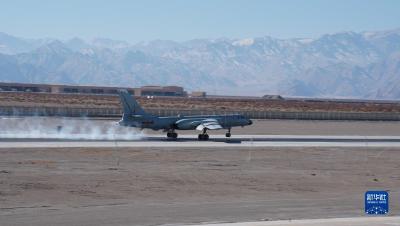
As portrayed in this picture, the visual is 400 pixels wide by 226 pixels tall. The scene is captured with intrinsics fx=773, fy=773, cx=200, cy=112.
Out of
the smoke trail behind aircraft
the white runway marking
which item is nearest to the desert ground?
the white runway marking

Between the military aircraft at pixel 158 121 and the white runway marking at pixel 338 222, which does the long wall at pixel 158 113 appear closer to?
the military aircraft at pixel 158 121

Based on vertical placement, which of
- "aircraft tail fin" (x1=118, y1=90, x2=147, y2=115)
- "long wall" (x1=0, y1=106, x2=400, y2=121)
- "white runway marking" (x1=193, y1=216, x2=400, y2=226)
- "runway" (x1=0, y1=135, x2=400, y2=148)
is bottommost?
"white runway marking" (x1=193, y1=216, x2=400, y2=226)

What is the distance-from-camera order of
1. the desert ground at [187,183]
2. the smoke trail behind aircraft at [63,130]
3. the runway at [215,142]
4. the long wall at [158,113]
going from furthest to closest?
the long wall at [158,113] → the smoke trail behind aircraft at [63,130] → the runway at [215,142] → the desert ground at [187,183]

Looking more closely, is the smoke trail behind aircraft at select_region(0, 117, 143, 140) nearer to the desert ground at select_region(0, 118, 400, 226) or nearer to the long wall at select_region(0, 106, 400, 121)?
the desert ground at select_region(0, 118, 400, 226)

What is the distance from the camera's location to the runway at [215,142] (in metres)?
57.3

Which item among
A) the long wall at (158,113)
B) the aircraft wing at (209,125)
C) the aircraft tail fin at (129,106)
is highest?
the aircraft tail fin at (129,106)

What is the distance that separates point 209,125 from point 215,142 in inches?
138

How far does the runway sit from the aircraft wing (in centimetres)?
113

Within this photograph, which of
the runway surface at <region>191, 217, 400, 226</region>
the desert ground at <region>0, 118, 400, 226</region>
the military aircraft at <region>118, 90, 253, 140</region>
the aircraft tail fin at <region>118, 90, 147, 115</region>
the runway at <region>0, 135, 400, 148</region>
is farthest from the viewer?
the aircraft tail fin at <region>118, 90, 147, 115</region>

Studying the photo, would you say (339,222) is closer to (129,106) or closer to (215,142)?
(215,142)

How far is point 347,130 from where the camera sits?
9025cm

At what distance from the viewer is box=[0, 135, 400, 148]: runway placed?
57344 millimetres

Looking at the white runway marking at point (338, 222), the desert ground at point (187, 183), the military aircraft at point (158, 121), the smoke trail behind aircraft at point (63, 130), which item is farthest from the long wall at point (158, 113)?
the white runway marking at point (338, 222)

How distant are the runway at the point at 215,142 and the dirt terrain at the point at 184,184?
334 cm
